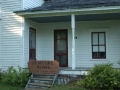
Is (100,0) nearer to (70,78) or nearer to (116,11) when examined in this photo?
(116,11)

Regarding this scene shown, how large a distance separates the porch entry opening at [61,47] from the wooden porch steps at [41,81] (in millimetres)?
2756

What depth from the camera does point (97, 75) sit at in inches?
337

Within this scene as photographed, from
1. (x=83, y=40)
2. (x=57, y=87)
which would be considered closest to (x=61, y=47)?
(x=83, y=40)

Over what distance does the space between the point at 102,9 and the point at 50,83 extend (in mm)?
4404

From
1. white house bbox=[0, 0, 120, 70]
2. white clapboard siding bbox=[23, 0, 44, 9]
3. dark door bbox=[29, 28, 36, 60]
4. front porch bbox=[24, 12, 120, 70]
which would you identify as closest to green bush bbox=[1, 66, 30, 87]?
white house bbox=[0, 0, 120, 70]

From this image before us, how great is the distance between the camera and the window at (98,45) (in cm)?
1214

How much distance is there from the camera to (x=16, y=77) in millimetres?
9898

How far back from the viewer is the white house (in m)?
10.4

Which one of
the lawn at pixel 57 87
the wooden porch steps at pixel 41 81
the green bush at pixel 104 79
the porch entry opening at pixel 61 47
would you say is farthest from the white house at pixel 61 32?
the green bush at pixel 104 79

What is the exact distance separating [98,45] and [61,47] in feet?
7.75

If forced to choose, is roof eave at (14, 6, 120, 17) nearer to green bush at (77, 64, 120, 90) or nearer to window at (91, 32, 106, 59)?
window at (91, 32, 106, 59)

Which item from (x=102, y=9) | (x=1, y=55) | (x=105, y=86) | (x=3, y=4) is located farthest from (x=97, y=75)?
(x=3, y=4)

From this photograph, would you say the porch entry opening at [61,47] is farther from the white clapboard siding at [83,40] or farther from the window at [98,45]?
the window at [98,45]

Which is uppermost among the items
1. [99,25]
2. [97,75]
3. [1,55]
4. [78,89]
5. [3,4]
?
[3,4]
